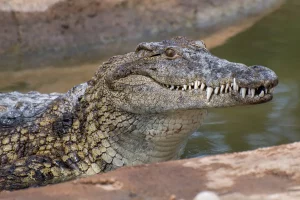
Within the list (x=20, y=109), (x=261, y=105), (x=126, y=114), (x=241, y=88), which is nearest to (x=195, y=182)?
(x=241, y=88)

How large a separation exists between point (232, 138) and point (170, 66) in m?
1.59

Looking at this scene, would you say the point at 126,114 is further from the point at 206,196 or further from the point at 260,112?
the point at 260,112

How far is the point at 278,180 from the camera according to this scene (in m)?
3.22

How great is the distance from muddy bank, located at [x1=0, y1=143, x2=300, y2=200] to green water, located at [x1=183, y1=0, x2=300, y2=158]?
2.30 meters

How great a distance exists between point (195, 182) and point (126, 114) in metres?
1.72

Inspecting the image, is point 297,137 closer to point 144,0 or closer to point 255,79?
point 255,79

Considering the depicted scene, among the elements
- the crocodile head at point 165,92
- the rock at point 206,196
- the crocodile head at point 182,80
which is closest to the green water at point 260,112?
the crocodile head at point 165,92

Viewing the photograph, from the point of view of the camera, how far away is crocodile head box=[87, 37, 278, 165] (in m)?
4.39

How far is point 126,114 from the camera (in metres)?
4.89

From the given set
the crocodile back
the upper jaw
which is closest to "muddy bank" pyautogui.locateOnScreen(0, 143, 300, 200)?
the upper jaw

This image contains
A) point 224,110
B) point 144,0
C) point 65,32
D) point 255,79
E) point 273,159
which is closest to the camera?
point 273,159

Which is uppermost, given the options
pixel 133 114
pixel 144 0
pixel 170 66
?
pixel 144 0

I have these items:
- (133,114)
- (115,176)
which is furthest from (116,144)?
(115,176)

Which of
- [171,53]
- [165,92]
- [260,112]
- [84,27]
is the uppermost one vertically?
[84,27]
